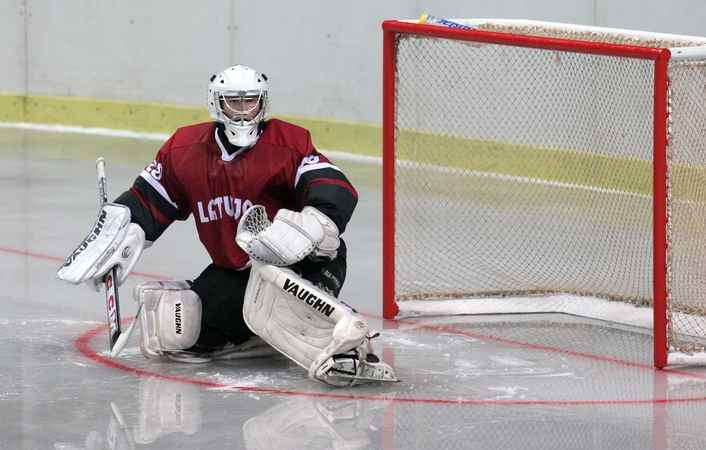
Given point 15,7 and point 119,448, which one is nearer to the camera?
point 119,448

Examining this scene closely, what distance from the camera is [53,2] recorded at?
478 inches

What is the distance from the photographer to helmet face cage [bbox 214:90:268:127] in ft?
15.2

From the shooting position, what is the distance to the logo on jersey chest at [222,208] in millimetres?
4648

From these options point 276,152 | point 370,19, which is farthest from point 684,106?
point 370,19

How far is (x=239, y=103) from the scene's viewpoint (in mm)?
4656

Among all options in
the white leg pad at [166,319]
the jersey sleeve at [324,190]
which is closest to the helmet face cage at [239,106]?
the jersey sleeve at [324,190]

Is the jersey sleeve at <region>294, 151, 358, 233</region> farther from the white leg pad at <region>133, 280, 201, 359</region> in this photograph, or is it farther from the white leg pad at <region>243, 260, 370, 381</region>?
the white leg pad at <region>133, 280, 201, 359</region>

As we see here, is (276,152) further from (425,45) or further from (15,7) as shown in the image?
(15,7)

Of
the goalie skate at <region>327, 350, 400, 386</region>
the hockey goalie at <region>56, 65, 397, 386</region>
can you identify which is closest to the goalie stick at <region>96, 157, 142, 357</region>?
the hockey goalie at <region>56, 65, 397, 386</region>

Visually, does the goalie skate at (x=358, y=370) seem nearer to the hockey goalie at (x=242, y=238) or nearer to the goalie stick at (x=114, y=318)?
the hockey goalie at (x=242, y=238)

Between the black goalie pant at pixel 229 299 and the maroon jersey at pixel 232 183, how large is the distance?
0.07 meters

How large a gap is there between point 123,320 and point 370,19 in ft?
17.4

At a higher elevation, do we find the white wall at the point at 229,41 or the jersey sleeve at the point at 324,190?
the white wall at the point at 229,41

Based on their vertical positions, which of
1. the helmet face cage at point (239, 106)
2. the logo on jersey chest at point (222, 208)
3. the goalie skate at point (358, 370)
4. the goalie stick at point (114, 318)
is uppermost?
the helmet face cage at point (239, 106)
